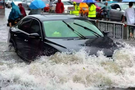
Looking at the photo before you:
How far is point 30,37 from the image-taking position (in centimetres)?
817

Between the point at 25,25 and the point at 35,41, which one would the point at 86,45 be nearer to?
the point at 35,41

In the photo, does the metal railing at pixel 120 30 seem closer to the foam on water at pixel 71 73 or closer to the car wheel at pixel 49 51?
the foam on water at pixel 71 73

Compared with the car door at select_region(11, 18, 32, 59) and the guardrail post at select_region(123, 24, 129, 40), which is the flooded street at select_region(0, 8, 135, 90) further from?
the guardrail post at select_region(123, 24, 129, 40)

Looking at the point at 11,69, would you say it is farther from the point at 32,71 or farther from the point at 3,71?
the point at 32,71

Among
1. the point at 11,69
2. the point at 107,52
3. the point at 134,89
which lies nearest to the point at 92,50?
the point at 107,52

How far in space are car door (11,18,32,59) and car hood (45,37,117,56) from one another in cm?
118

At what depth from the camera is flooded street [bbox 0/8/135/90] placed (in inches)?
259

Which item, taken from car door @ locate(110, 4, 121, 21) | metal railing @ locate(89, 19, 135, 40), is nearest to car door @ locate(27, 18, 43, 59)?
metal railing @ locate(89, 19, 135, 40)

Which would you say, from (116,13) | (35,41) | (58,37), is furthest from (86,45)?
(116,13)

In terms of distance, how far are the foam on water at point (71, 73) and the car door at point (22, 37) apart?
1.22 meters

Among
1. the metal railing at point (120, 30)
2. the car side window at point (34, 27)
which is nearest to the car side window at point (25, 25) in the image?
the car side window at point (34, 27)

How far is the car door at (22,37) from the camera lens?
8867 mm

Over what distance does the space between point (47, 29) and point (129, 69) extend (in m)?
2.46

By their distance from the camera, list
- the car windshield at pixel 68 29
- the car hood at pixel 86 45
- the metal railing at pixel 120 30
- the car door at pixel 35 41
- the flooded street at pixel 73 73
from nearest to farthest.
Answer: the flooded street at pixel 73 73 < the car hood at pixel 86 45 < the car door at pixel 35 41 < the car windshield at pixel 68 29 < the metal railing at pixel 120 30
